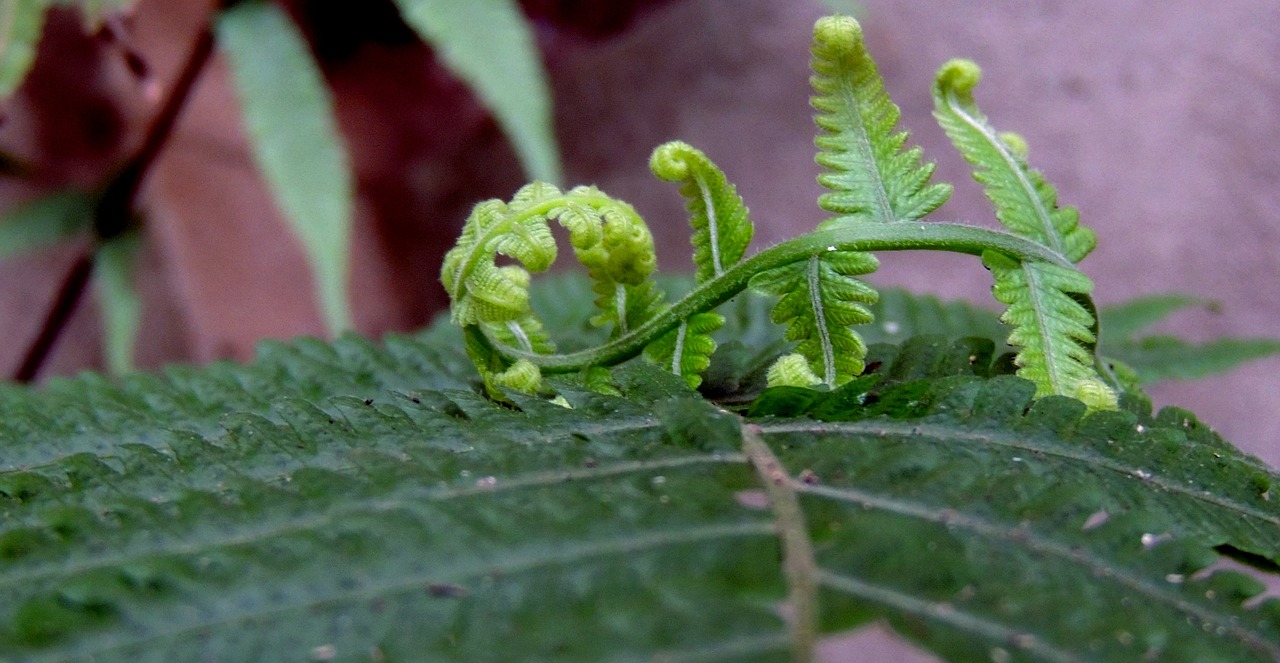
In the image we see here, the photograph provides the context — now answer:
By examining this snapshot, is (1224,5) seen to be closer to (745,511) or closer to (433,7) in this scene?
(433,7)

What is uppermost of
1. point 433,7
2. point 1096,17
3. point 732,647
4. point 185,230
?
point 1096,17

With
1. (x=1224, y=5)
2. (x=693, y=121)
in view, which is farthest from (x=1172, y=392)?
(x=693, y=121)

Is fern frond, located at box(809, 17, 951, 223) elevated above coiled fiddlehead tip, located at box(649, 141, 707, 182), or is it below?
above

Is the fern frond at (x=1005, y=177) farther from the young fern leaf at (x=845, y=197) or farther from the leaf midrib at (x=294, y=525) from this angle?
the leaf midrib at (x=294, y=525)

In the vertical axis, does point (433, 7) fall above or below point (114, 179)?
above

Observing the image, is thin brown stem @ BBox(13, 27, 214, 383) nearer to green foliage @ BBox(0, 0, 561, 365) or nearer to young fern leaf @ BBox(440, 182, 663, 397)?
green foliage @ BBox(0, 0, 561, 365)

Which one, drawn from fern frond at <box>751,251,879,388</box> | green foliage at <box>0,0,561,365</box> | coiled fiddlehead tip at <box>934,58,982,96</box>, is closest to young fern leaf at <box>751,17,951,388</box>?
fern frond at <box>751,251,879,388</box>

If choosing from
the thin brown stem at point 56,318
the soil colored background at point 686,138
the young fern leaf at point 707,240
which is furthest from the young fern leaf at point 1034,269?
the thin brown stem at point 56,318
